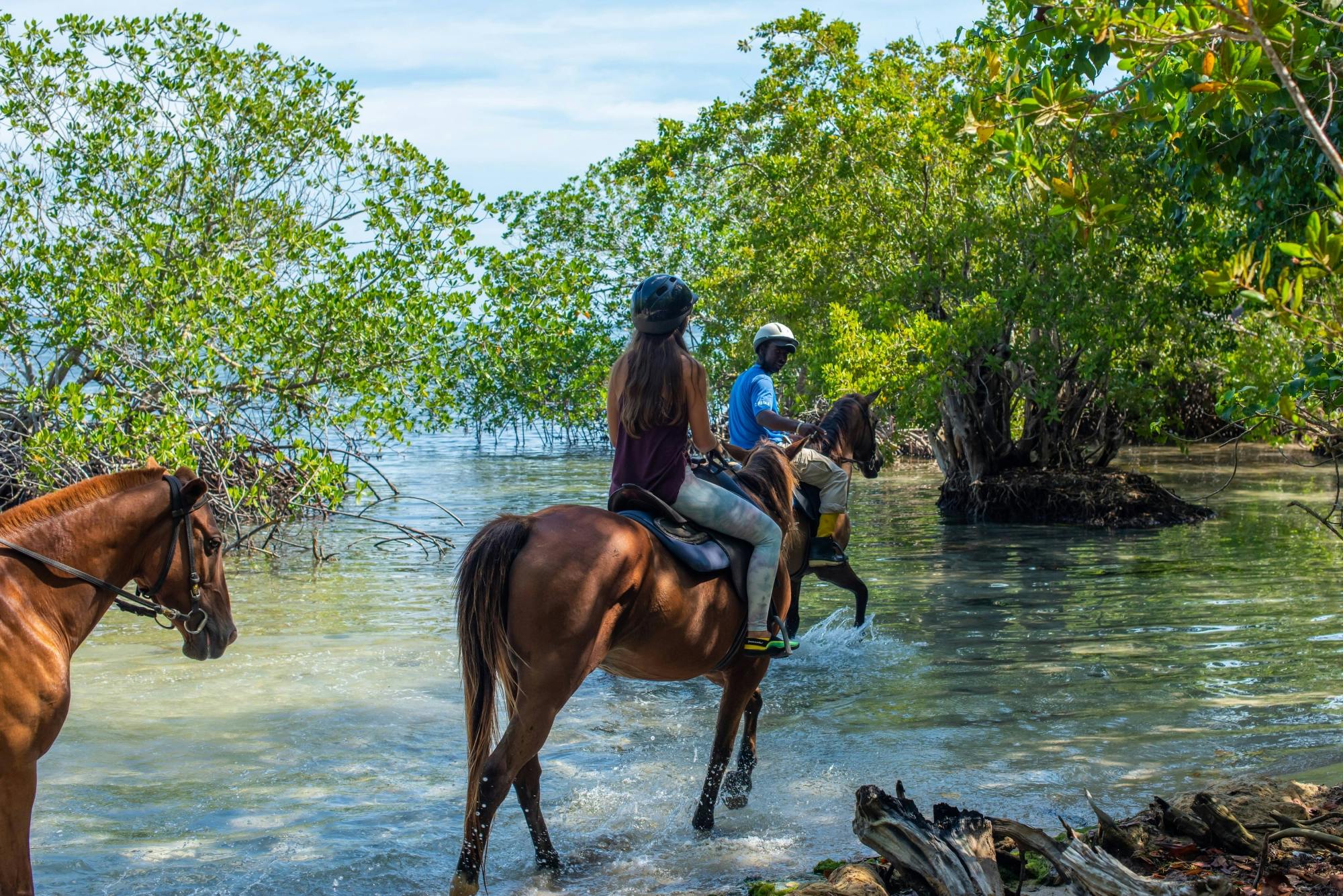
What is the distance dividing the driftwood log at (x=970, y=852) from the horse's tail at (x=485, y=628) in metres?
1.46

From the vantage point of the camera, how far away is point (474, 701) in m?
4.68

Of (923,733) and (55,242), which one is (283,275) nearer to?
(55,242)

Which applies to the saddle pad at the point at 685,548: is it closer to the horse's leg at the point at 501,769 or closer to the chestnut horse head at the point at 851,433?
the horse's leg at the point at 501,769

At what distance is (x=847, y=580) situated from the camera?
9.29m

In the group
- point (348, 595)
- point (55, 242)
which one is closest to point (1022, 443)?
point (348, 595)

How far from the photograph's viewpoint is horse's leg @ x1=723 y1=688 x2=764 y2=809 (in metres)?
5.67

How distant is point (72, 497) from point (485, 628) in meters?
1.56

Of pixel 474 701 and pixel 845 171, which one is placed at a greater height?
pixel 845 171

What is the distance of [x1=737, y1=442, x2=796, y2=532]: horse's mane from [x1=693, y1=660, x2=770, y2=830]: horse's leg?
73cm

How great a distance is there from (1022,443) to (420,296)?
10063mm

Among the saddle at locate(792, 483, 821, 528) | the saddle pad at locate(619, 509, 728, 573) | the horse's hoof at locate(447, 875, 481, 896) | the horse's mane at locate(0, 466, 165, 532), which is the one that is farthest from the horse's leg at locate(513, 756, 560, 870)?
the saddle at locate(792, 483, 821, 528)

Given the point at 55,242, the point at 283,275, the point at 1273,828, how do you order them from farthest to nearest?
the point at 283,275 → the point at 55,242 → the point at 1273,828

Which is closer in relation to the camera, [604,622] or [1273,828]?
[1273,828]

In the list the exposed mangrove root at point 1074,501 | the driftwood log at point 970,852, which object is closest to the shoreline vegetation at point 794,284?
the exposed mangrove root at point 1074,501
